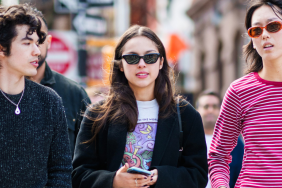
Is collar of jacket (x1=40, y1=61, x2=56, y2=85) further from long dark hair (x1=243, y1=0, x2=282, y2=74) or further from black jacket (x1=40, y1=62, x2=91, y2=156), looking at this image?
long dark hair (x1=243, y1=0, x2=282, y2=74)

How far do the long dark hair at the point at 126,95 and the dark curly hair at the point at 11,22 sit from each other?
0.83 meters

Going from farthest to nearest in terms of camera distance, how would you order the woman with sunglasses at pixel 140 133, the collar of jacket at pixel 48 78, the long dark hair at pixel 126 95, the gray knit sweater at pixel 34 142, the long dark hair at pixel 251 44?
the collar of jacket at pixel 48 78
the long dark hair at pixel 126 95
the woman with sunglasses at pixel 140 133
the long dark hair at pixel 251 44
the gray knit sweater at pixel 34 142

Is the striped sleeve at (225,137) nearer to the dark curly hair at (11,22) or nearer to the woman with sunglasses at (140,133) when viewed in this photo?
the woman with sunglasses at (140,133)

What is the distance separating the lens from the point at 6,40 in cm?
272

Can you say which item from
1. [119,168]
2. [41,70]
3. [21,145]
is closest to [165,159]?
[119,168]

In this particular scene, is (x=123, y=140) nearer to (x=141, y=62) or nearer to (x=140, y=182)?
(x=140, y=182)

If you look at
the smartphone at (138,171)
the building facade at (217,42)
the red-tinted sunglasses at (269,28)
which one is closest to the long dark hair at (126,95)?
the smartphone at (138,171)

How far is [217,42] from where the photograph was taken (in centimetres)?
2378

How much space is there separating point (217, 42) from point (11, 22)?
71.6ft

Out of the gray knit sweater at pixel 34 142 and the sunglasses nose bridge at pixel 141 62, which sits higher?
the sunglasses nose bridge at pixel 141 62

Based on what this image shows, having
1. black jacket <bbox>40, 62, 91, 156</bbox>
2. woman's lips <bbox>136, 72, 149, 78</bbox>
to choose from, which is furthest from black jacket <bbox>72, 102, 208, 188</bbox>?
black jacket <bbox>40, 62, 91, 156</bbox>

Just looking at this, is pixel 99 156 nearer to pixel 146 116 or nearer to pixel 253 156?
pixel 146 116

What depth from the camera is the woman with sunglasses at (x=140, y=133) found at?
3.04m

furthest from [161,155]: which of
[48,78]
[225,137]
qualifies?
[48,78]
